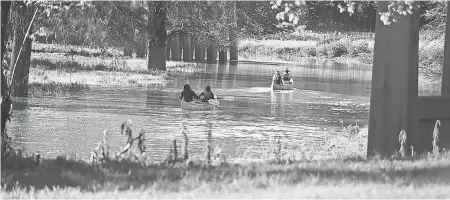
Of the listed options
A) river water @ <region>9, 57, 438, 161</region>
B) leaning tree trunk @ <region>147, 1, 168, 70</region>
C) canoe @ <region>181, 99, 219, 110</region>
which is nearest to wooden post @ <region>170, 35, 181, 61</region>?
leaning tree trunk @ <region>147, 1, 168, 70</region>

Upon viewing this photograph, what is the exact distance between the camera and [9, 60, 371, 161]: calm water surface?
2164cm

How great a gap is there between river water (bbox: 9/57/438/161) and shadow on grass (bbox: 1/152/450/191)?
2.68m

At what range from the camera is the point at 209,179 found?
1218 centimetres

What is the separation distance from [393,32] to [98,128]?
10268mm

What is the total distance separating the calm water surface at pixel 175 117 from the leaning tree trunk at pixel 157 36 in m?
8.18

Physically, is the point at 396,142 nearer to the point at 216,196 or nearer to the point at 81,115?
the point at 216,196

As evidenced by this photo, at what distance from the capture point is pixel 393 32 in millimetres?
16547

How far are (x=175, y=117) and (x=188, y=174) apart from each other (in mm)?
16509

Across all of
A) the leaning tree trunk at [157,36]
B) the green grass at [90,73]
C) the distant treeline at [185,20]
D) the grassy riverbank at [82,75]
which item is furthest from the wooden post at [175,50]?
the leaning tree trunk at [157,36]

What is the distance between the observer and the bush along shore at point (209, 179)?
11297mm

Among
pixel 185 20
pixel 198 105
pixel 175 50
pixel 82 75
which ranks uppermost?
pixel 185 20

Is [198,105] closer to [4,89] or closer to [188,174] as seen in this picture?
[4,89]

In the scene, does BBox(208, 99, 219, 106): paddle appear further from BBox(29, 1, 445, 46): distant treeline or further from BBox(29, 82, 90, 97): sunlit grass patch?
BBox(29, 1, 445, 46): distant treeline

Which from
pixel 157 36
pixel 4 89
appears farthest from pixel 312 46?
pixel 4 89
